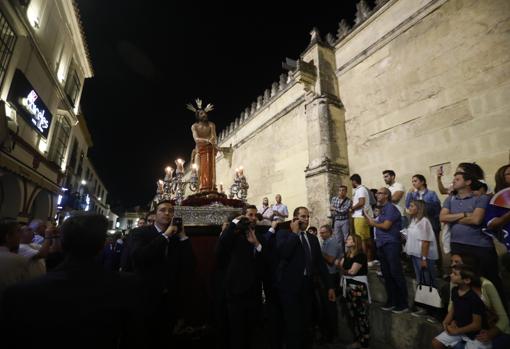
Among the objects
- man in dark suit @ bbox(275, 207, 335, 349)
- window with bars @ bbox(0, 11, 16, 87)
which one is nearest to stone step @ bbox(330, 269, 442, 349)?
man in dark suit @ bbox(275, 207, 335, 349)

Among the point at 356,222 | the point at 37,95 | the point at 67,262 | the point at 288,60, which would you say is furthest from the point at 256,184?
the point at 67,262

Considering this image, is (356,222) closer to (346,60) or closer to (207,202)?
(207,202)

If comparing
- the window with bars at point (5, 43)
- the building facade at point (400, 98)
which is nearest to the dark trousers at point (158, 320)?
the building facade at point (400, 98)

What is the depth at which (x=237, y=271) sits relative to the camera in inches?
128

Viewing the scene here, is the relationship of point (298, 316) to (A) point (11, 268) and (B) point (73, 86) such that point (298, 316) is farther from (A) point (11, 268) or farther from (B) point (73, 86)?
(B) point (73, 86)

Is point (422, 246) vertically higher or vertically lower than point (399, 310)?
higher

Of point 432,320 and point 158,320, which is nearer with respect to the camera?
point 158,320

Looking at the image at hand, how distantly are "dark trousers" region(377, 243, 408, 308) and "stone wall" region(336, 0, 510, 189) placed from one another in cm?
301

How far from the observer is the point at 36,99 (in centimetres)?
1105

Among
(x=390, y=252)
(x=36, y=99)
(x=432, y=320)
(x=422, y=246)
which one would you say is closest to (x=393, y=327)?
(x=432, y=320)

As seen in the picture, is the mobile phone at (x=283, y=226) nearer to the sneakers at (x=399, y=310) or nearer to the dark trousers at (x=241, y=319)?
the dark trousers at (x=241, y=319)

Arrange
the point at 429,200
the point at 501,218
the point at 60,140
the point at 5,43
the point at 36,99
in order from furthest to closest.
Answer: the point at 60,140, the point at 36,99, the point at 5,43, the point at 429,200, the point at 501,218

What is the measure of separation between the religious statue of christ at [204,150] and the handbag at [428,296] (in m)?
4.26

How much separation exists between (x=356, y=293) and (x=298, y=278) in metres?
1.15
